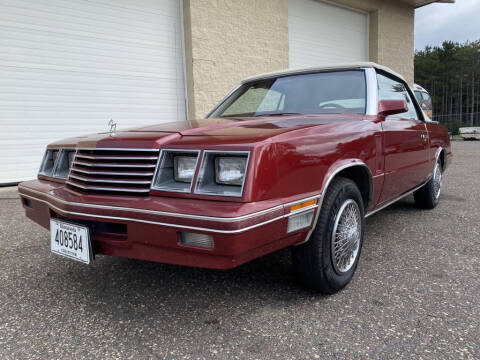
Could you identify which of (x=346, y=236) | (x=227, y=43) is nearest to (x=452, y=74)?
(x=227, y=43)

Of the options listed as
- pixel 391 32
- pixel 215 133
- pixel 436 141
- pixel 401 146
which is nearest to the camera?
pixel 215 133

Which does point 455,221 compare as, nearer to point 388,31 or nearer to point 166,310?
point 166,310

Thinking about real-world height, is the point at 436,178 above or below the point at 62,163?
below

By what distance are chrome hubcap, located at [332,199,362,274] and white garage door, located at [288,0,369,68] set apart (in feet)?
26.7

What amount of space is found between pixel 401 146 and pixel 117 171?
2216 millimetres

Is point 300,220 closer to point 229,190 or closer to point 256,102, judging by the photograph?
point 229,190

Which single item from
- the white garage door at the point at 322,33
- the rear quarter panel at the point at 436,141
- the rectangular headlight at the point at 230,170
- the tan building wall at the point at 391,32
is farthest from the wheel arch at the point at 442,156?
the tan building wall at the point at 391,32

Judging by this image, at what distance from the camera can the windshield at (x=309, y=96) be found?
8.80 ft

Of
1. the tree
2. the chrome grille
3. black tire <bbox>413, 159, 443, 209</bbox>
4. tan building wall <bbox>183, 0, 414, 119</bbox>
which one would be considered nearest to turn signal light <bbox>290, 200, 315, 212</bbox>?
the chrome grille

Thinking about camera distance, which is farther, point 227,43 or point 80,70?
point 227,43

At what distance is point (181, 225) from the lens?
5.08 ft

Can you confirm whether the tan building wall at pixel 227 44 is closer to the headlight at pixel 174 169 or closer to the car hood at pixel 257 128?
the car hood at pixel 257 128

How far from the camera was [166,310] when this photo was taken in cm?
197

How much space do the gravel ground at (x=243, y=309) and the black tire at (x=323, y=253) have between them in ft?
0.37
